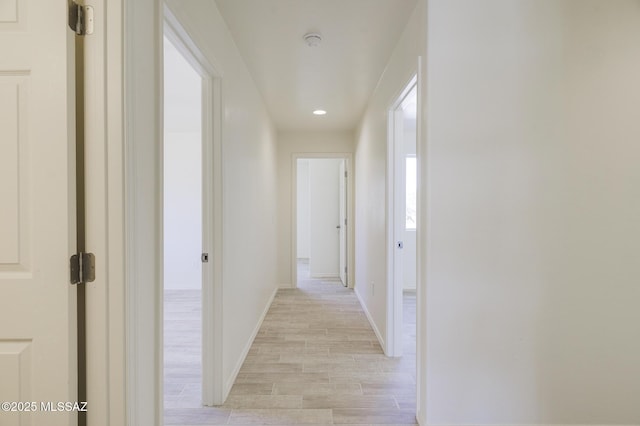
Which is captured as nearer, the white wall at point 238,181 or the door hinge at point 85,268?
the door hinge at point 85,268

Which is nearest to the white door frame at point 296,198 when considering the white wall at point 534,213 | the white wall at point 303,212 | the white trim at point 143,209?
the white wall at point 303,212

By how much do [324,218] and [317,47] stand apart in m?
3.84

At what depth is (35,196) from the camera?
1.04 meters

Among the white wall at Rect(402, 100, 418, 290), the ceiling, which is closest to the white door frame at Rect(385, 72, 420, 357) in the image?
the ceiling

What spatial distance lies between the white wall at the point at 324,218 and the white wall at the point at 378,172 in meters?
1.59

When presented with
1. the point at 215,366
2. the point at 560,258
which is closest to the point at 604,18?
the point at 560,258

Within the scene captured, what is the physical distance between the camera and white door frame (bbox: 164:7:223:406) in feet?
6.76

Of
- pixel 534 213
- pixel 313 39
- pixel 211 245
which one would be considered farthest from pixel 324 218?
pixel 534 213

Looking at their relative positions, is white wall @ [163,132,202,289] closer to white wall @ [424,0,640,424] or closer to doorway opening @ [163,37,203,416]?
doorway opening @ [163,37,203,416]

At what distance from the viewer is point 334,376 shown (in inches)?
96.0

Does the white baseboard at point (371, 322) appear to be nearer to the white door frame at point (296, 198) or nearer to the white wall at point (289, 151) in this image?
the white door frame at point (296, 198)

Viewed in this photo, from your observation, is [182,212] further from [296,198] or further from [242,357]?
[242,357]

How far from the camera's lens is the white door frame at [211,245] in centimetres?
206

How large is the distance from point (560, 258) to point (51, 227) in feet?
7.49
